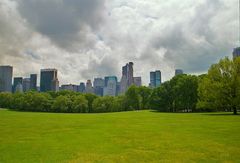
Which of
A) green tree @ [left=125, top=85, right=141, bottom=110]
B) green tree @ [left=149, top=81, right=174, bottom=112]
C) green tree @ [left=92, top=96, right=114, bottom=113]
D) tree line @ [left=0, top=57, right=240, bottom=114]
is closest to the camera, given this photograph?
tree line @ [left=0, top=57, right=240, bottom=114]

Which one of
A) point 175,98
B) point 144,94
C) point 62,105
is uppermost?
point 144,94

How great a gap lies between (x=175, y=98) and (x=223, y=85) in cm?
3760

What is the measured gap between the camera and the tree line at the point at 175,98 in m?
68.1

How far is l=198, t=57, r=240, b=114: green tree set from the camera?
220 feet

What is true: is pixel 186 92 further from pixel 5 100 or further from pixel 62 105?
pixel 5 100

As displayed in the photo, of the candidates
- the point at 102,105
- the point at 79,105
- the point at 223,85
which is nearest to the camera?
the point at 223,85

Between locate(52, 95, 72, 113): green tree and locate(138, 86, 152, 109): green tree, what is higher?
locate(138, 86, 152, 109): green tree

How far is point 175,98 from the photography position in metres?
104

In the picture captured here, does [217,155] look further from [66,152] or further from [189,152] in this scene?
[66,152]

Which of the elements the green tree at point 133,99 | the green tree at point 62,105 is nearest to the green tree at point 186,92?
the green tree at point 133,99

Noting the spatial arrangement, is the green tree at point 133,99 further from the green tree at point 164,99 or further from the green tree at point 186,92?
the green tree at point 186,92

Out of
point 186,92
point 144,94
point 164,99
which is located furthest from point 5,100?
point 186,92

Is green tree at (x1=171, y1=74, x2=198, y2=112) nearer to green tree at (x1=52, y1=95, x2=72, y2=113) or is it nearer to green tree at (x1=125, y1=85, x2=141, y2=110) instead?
green tree at (x1=125, y1=85, x2=141, y2=110)

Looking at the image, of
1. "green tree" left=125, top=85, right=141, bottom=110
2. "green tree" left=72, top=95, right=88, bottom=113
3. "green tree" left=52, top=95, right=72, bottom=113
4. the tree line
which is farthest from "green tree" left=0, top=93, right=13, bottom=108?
"green tree" left=125, top=85, right=141, bottom=110
